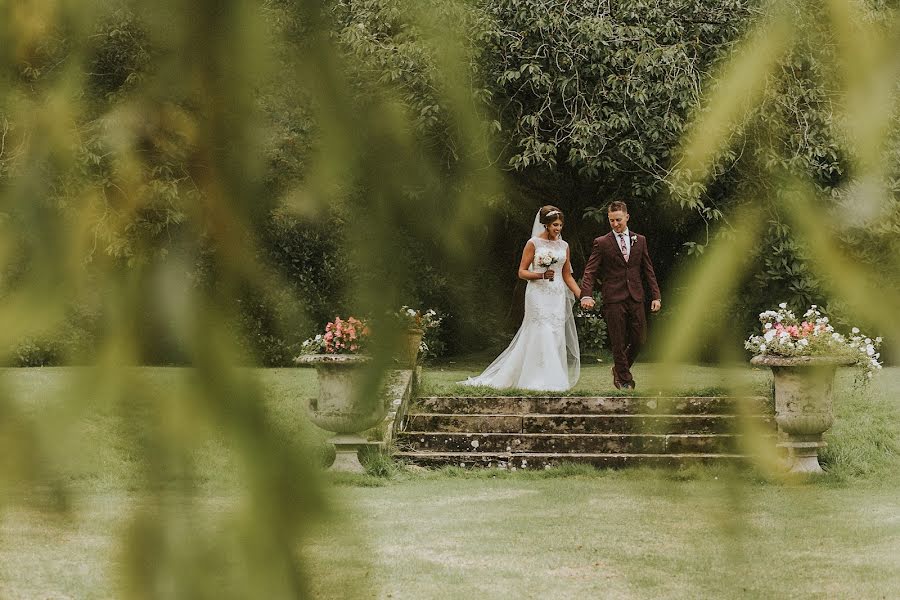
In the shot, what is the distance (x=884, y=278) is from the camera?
55 cm

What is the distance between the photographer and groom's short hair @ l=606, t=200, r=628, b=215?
0.59 meters

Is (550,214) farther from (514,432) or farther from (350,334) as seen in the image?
(514,432)

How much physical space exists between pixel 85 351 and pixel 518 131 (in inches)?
9.1

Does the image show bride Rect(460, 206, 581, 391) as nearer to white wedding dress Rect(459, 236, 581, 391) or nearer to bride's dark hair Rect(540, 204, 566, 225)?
white wedding dress Rect(459, 236, 581, 391)

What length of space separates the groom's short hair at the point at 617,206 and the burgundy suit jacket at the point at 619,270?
0.01 metres

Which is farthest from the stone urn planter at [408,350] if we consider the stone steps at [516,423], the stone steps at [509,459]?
the stone steps at [516,423]

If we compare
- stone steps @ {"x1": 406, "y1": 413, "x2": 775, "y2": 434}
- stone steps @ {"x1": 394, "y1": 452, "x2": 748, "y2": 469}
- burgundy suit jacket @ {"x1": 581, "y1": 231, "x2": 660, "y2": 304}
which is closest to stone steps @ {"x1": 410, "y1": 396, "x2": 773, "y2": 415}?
stone steps @ {"x1": 406, "y1": 413, "x2": 775, "y2": 434}

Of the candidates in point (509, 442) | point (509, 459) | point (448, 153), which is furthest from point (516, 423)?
point (448, 153)

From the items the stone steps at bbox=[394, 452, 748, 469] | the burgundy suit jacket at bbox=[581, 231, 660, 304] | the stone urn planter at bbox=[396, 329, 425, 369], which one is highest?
the burgundy suit jacket at bbox=[581, 231, 660, 304]

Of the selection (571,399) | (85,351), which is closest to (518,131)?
(85,351)

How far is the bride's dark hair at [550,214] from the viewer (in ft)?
2.12

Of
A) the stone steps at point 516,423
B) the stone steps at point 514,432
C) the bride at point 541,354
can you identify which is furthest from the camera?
the bride at point 541,354

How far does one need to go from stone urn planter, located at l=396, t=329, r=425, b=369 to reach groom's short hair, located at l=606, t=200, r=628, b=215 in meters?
0.19

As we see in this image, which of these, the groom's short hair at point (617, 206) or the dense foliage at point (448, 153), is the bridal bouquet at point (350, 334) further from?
the groom's short hair at point (617, 206)
